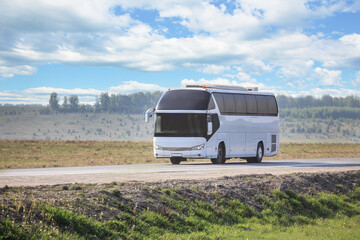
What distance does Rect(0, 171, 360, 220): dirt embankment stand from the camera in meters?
10.4

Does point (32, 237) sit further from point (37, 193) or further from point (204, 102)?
point (204, 102)

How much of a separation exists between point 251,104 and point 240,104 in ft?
4.08

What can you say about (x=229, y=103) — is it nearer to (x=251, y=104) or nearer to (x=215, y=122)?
(x=215, y=122)

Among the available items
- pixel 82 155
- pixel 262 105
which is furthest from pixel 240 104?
pixel 82 155

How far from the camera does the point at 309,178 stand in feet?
63.3

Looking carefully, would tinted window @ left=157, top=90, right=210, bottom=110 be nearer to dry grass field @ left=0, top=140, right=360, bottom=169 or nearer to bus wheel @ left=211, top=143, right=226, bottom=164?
bus wheel @ left=211, top=143, right=226, bottom=164

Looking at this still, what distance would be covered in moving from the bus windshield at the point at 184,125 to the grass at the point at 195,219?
12311 mm

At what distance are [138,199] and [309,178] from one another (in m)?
9.10

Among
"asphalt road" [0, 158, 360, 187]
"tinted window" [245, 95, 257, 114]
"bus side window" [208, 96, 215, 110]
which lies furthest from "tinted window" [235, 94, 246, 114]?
"asphalt road" [0, 158, 360, 187]

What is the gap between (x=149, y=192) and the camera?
42.1ft

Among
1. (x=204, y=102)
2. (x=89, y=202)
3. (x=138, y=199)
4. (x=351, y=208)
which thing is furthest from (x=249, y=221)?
(x=204, y=102)

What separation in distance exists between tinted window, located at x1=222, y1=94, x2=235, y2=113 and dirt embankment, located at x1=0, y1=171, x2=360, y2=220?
35.4 feet

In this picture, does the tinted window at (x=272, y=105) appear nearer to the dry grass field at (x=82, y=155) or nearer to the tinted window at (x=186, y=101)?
the tinted window at (x=186, y=101)

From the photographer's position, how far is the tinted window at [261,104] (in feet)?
110
